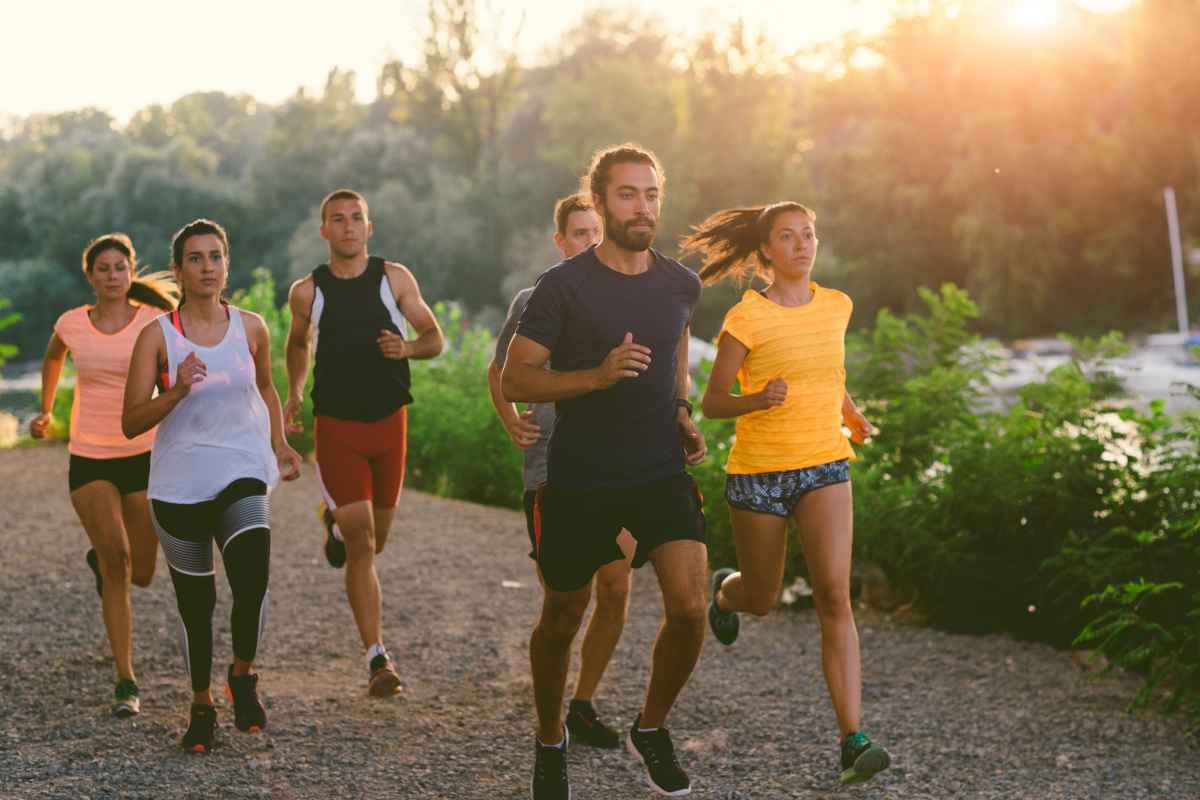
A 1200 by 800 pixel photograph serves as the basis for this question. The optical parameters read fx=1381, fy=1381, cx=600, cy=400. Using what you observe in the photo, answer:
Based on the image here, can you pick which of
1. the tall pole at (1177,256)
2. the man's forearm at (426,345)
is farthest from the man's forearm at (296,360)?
the tall pole at (1177,256)

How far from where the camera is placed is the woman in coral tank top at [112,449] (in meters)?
5.80

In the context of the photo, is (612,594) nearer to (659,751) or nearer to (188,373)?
(659,751)

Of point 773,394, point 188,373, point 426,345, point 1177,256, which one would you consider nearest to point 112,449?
point 188,373

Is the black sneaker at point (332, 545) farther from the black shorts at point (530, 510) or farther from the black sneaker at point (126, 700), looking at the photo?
the black shorts at point (530, 510)

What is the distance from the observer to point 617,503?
418 centimetres

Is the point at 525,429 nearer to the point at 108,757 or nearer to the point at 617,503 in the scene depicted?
the point at 617,503

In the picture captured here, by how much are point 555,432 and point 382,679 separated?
2167mm

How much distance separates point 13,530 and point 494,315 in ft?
102

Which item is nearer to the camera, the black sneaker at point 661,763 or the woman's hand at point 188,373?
the black sneaker at point 661,763

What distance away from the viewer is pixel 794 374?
4.82 meters

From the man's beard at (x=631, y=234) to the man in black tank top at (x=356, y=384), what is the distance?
1991mm

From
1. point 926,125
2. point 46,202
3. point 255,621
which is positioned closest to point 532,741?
point 255,621

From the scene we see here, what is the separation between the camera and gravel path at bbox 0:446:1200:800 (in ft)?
16.4

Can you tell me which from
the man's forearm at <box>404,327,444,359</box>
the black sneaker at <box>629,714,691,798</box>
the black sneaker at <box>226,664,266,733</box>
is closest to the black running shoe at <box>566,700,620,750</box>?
the black sneaker at <box>629,714,691,798</box>
